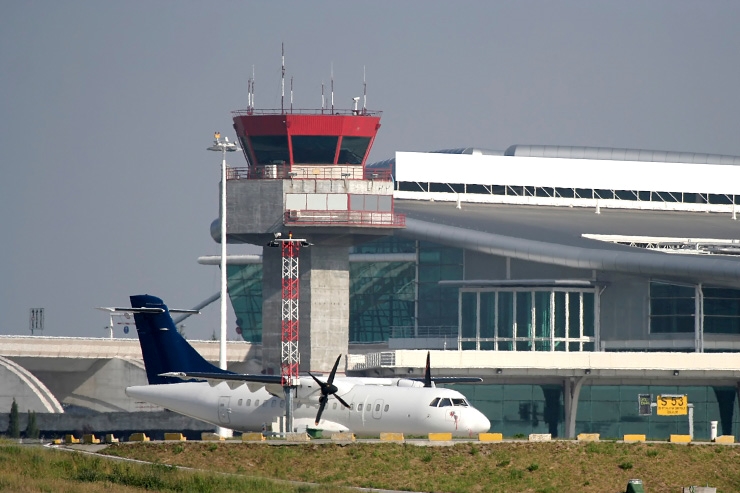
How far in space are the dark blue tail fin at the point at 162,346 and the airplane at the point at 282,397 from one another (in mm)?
57

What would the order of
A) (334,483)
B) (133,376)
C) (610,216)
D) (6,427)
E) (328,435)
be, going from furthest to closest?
(610,216) → (133,376) → (6,427) → (328,435) → (334,483)

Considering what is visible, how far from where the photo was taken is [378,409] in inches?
2744

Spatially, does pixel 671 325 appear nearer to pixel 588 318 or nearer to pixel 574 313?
pixel 588 318

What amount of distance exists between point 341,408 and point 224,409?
26.3 ft

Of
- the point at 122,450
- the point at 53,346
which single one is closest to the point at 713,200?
the point at 53,346

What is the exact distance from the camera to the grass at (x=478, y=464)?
5897cm

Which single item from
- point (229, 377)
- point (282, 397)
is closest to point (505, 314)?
point (282, 397)

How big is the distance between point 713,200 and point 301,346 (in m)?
56.5

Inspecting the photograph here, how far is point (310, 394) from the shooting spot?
72.2 meters

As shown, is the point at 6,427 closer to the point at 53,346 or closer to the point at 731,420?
the point at 53,346

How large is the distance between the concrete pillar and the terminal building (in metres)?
0.13

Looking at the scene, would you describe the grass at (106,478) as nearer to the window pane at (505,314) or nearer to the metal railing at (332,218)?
the metal railing at (332,218)

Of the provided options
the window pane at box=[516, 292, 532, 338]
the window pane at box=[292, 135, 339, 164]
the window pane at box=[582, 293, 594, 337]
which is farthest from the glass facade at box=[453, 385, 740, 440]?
the window pane at box=[292, 135, 339, 164]

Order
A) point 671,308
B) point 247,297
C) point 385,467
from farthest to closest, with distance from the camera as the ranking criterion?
point 247,297 → point 671,308 → point 385,467
